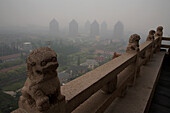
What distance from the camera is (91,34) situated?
24422mm

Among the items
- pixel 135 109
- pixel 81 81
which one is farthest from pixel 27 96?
pixel 135 109

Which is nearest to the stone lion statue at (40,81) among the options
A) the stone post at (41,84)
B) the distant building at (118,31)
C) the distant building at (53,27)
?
the stone post at (41,84)

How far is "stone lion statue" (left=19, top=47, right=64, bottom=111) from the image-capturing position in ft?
3.62

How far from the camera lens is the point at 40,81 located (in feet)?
3.73

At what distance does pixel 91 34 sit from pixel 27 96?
77.7 ft

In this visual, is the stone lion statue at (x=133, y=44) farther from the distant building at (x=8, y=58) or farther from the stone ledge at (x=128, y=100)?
the distant building at (x=8, y=58)

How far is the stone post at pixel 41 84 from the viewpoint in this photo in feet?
3.62

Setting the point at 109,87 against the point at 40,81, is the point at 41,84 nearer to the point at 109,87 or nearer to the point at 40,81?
the point at 40,81

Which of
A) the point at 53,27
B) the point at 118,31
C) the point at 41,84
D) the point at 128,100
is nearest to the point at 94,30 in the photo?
the point at 118,31

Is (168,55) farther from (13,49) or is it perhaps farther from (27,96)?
(13,49)

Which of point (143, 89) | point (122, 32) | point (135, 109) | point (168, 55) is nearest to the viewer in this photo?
point (135, 109)

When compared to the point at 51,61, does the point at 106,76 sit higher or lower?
lower

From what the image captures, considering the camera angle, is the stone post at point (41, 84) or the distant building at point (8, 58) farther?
the distant building at point (8, 58)

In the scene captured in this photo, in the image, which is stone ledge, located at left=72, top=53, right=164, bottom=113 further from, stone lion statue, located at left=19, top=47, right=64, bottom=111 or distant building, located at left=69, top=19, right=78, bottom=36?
distant building, located at left=69, top=19, right=78, bottom=36
